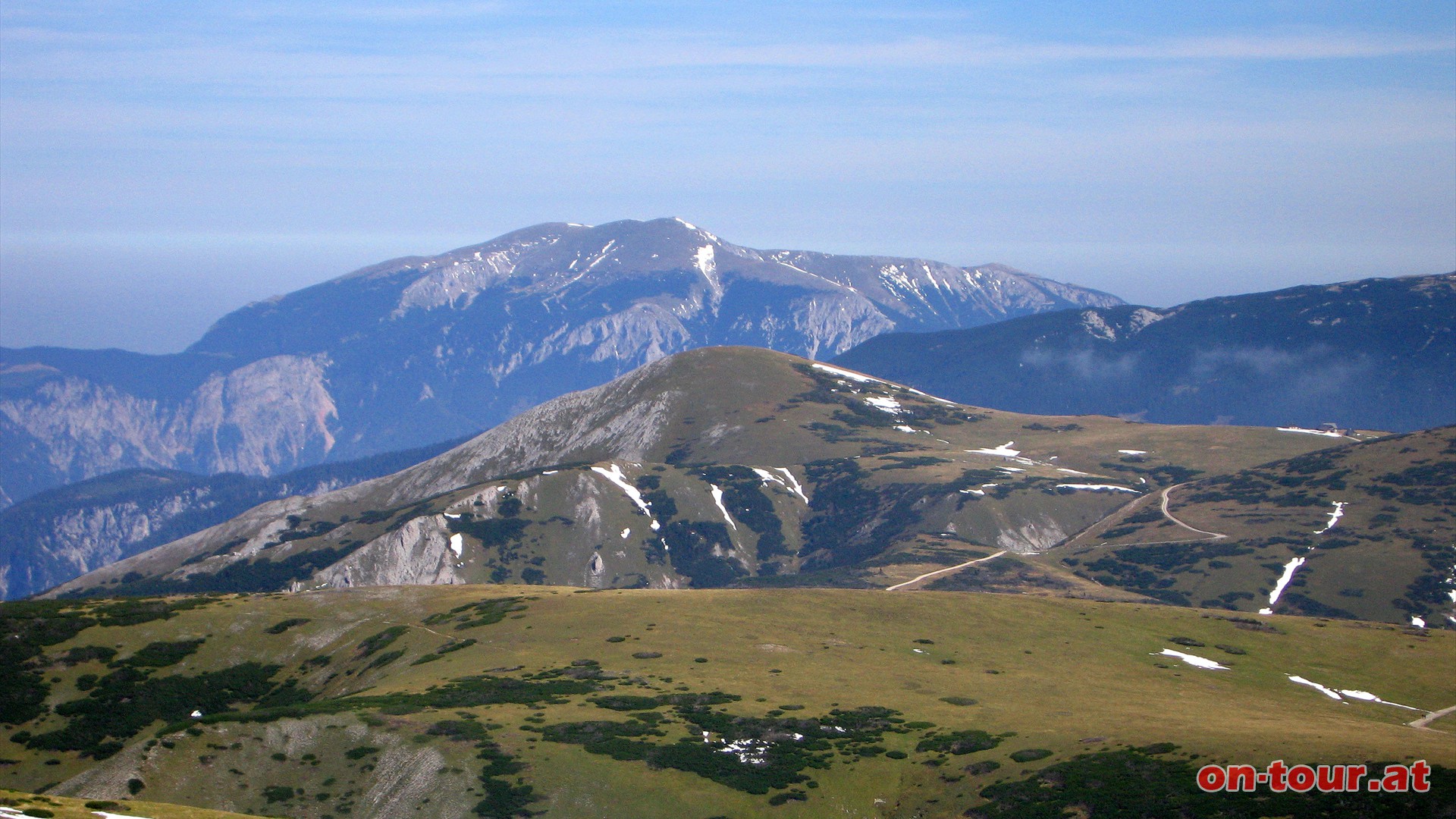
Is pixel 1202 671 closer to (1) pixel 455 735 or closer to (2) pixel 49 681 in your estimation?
(1) pixel 455 735

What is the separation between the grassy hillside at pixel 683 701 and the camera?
8044 centimetres

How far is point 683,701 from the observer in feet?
329

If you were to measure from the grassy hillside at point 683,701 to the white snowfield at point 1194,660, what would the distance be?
3.03 feet

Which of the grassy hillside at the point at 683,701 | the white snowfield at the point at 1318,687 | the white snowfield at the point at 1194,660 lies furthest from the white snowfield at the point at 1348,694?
the white snowfield at the point at 1194,660

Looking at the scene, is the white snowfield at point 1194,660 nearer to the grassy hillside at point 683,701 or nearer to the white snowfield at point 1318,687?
the grassy hillside at point 683,701

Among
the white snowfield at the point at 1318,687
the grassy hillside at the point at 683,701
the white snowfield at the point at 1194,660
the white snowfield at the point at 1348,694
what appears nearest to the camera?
the grassy hillside at the point at 683,701

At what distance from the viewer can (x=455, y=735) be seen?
87688 mm

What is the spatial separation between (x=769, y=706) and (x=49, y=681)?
8087cm

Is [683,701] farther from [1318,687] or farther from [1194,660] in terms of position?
[1318,687]

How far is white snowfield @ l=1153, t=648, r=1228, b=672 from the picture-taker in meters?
124

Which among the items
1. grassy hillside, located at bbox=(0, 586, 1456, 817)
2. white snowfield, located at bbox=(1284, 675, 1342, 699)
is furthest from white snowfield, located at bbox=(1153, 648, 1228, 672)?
white snowfield, located at bbox=(1284, 675, 1342, 699)

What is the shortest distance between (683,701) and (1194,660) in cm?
6315

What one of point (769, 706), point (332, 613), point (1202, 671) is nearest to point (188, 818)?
point (769, 706)

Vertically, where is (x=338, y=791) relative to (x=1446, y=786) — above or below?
below
